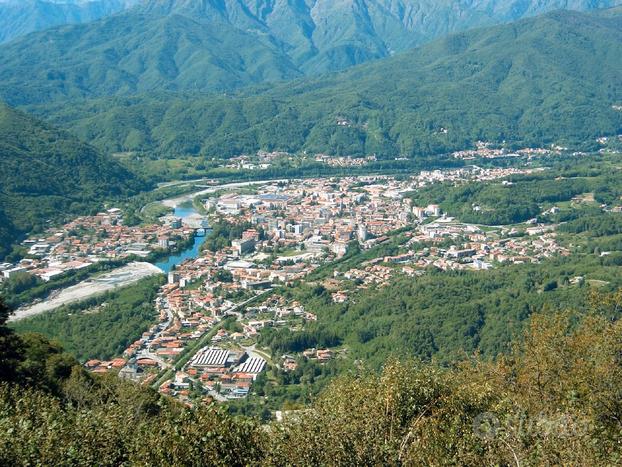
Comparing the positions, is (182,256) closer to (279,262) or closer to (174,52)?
(279,262)

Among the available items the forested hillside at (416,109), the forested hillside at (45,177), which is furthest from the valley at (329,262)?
the forested hillside at (416,109)

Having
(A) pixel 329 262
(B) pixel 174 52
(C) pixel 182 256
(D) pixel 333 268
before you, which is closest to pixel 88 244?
(C) pixel 182 256

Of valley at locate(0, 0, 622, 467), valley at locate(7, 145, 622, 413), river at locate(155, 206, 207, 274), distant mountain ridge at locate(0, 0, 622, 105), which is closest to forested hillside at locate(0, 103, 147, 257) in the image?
valley at locate(0, 0, 622, 467)

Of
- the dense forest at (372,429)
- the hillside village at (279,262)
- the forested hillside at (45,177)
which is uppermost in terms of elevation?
the dense forest at (372,429)

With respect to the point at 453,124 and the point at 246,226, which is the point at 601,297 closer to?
the point at 246,226

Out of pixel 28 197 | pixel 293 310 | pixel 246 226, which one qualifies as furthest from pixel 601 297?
pixel 28 197

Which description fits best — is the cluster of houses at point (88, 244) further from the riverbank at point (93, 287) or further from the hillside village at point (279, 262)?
the hillside village at point (279, 262)

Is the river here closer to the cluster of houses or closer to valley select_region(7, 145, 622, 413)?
valley select_region(7, 145, 622, 413)
